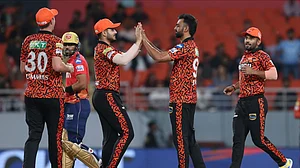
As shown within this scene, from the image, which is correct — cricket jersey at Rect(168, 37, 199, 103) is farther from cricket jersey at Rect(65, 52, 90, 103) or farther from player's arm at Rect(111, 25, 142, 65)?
cricket jersey at Rect(65, 52, 90, 103)

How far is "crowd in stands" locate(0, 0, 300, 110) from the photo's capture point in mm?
17406

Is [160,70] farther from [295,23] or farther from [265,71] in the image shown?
[265,71]

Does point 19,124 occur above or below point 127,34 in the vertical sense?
below

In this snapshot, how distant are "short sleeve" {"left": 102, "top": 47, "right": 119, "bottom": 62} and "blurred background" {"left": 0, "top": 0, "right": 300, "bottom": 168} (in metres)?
3.29

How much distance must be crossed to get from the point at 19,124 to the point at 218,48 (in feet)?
18.0

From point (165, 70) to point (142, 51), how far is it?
2.49 feet

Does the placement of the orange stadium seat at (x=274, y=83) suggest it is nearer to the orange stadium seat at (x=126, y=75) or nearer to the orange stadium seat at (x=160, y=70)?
the orange stadium seat at (x=160, y=70)

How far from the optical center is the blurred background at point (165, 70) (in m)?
15.8

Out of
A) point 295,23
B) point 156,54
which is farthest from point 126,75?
point 156,54

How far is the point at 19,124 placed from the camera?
16219 mm

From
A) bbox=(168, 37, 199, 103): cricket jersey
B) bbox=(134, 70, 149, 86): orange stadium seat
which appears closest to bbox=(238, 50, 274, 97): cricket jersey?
bbox=(168, 37, 199, 103): cricket jersey

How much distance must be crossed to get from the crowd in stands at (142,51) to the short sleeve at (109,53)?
22.8 ft

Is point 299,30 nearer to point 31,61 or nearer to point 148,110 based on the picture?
point 148,110

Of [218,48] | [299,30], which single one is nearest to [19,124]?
[218,48]
